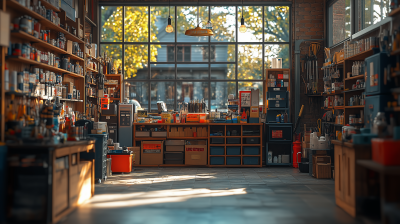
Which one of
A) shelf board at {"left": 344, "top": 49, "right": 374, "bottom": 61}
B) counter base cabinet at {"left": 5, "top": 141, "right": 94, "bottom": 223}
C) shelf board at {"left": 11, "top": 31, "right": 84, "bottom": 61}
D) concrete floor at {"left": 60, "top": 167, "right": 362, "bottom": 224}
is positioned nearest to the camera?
counter base cabinet at {"left": 5, "top": 141, "right": 94, "bottom": 223}

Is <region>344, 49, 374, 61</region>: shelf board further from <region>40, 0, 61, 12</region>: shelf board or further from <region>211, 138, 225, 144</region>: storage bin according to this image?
<region>40, 0, 61, 12</region>: shelf board

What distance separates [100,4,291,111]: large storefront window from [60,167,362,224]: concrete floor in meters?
3.21

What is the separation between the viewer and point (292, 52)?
10.7m

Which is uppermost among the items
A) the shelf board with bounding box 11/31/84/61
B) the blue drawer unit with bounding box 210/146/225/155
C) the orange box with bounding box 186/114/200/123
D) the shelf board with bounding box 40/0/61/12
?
the shelf board with bounding box 40/0/61/12

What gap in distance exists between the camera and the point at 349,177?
4.94 m

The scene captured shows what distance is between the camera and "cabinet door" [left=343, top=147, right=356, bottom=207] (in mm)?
4730

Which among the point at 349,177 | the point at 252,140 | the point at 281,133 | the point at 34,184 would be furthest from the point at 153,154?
the point at 349,177

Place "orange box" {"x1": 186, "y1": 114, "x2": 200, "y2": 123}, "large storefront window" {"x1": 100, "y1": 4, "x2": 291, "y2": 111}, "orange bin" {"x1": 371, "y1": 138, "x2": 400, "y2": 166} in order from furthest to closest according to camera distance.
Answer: "large storefront window" {"x1": 100, "y1": 4, "x2": 291, "y2": 111} < "orange box" {"x1": 186, "y1": 114, "x2": 200, "y2": 123} < "orange bin" {"x1": 371, "y1": 138, "x2": 400, "y2": 166}

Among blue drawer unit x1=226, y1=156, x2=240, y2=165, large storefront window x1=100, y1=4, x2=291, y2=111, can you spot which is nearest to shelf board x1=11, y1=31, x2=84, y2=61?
large storefront window x1=100, y1=4, x2=291, y2=111

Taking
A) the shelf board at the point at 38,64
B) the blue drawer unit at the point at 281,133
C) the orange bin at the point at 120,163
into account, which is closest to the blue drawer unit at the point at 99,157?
the orange bin at the point at 120,163

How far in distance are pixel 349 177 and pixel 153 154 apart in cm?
571

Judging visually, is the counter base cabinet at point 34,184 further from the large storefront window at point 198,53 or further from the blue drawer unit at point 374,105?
the large storefront window at point 198,53

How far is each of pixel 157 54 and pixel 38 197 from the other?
7157mm

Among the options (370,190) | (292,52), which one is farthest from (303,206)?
(292,52)
